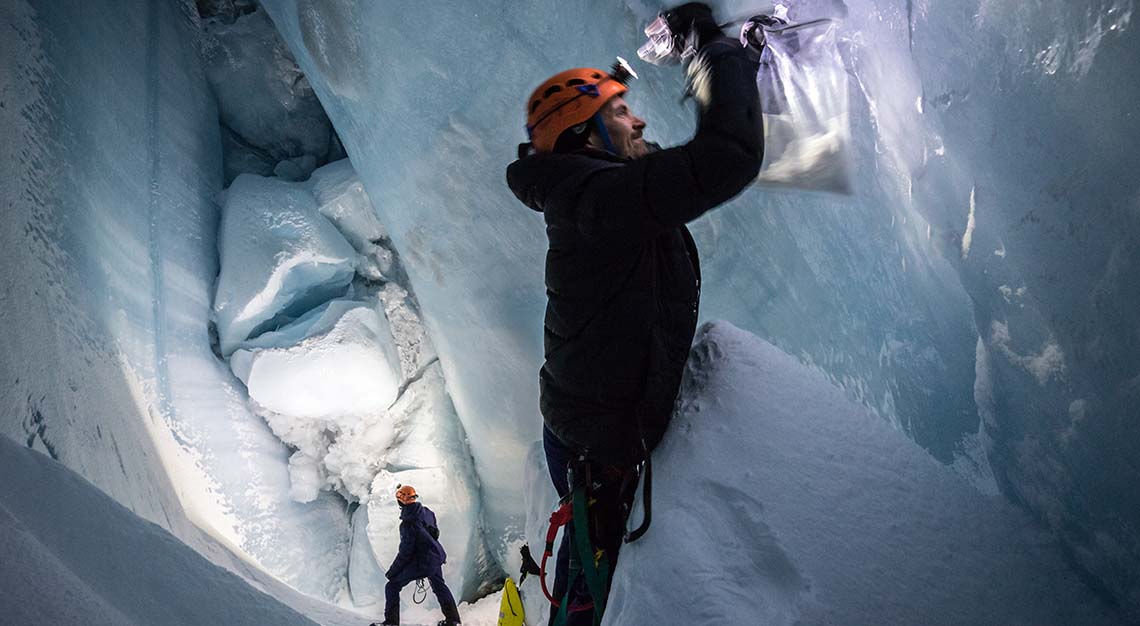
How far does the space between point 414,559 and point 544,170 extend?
2.33m

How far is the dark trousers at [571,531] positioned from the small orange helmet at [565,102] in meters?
0.48

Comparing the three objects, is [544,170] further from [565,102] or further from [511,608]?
[511,608]

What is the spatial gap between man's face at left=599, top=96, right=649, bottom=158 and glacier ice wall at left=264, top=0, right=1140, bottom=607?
43cm

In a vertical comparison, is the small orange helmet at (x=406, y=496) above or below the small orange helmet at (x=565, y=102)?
below

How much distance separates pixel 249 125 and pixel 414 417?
1.90m

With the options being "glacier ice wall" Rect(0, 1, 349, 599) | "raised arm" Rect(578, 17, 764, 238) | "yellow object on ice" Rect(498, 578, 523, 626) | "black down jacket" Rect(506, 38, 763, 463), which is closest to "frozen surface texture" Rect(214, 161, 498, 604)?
"glacier ice wall" Rect(0, 1, 349, 599)

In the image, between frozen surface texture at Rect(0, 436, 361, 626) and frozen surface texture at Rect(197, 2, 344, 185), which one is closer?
frozen surface texture at Rect(0, 436, 361, 626)

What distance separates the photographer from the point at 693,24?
37.9 inches

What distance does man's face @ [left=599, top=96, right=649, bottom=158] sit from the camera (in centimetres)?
94

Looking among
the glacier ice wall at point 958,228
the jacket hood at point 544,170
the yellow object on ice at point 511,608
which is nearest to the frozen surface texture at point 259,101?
the glacier ice wall at point 958,228

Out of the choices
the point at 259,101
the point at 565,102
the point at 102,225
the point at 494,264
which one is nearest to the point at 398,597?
the point at 494,264

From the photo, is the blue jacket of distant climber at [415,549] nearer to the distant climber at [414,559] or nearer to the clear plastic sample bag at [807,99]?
the distant climber at [414,559]

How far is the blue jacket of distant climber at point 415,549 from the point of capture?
2736mm

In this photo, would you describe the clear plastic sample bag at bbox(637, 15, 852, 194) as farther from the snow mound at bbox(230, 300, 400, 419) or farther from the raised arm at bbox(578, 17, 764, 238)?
the snow mound at bbox(230, 300, 400, 419)
